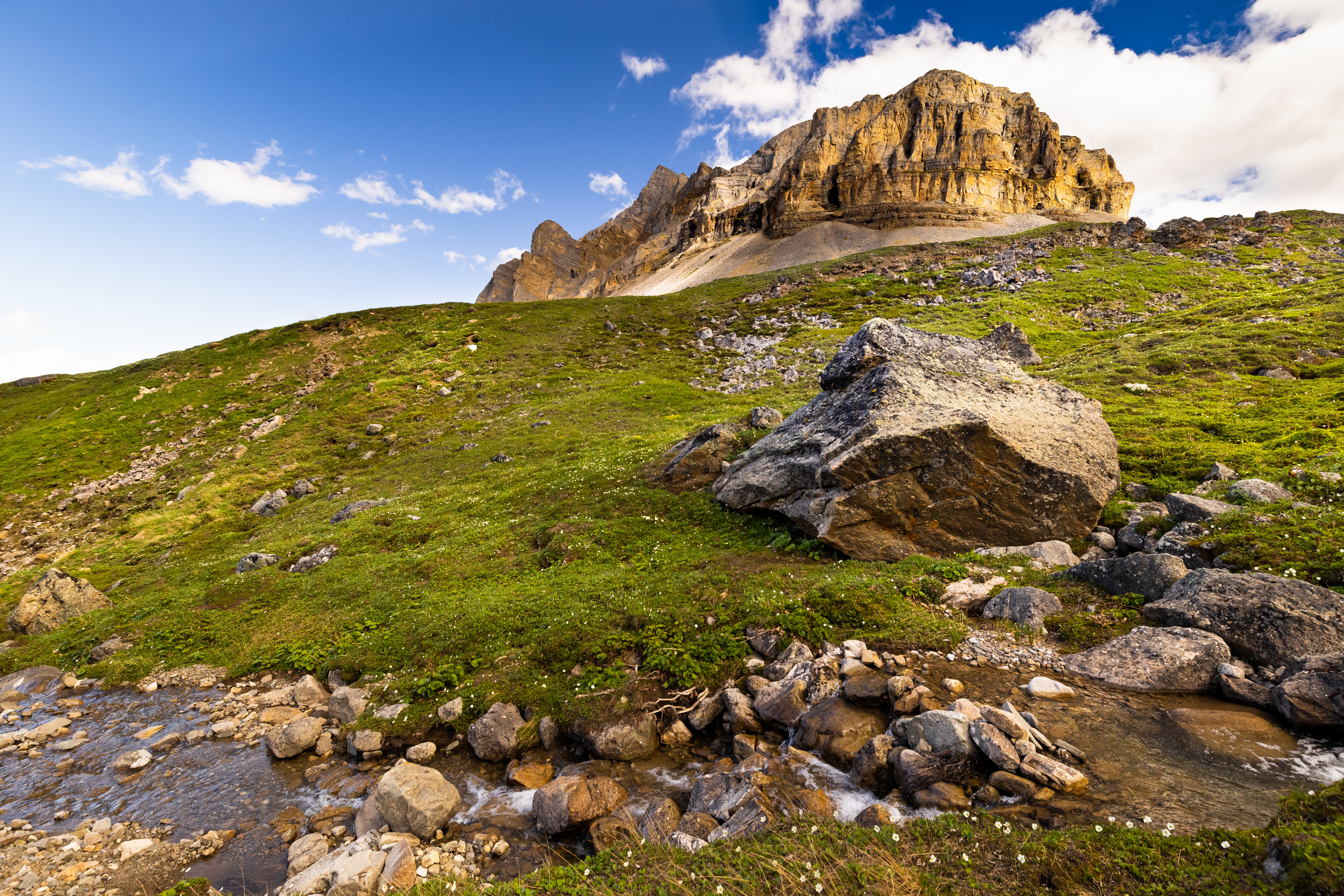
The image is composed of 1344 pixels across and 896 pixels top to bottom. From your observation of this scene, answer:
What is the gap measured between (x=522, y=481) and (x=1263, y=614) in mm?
31211

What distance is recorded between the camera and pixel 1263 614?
10.6m

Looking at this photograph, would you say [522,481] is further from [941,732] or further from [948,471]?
[941,732]

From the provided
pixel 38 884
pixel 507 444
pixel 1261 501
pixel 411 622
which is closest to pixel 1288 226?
pixel 1261 501

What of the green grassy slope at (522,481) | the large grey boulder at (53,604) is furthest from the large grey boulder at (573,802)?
the large grey boulder at (53,604)

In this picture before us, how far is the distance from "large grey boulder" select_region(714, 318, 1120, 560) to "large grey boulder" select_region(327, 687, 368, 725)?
15039 mm

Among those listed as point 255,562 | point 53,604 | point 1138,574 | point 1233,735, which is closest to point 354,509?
point 255,562

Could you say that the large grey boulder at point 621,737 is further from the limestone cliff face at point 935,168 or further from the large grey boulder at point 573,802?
the limestone cliff face at point 935,168

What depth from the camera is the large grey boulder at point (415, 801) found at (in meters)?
10.3

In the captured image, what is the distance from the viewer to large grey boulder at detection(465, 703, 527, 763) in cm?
1248

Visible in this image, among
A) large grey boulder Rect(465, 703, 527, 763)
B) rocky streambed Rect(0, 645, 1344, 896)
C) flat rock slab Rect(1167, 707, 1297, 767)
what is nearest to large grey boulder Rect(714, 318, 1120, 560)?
rocky streambed Rect(0, 645, 1344, 896)

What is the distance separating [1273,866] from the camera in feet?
18.6

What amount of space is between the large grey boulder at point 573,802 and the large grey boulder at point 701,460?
1561 centimetres

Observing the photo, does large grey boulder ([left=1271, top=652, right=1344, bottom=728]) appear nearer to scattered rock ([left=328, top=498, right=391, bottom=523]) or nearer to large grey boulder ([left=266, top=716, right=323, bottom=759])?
large grey boulder ([left=266, top=716, right=323, bottom=759])

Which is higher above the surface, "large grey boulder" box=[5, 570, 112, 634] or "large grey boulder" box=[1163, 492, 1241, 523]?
"large grey boulder" box=[1163, 492, 1241, 523]
